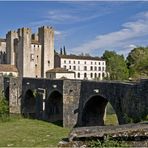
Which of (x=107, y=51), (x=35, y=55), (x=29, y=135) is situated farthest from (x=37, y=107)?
(x=107, y=51)

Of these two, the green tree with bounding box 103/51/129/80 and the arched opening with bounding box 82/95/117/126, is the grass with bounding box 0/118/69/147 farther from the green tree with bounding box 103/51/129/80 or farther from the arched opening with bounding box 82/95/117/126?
the green tree with bounding box 103/51/129/80

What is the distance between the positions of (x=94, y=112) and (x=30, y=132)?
19.6 feet

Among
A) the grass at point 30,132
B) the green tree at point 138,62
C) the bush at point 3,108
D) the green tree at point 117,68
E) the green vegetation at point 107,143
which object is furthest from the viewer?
the green tree at point 117,68

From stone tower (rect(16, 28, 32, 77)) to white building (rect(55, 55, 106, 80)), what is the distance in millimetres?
22422

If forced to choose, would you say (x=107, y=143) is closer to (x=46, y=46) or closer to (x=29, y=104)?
(x=29, y=104)

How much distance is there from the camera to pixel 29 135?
2445cm

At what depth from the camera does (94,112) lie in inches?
1157

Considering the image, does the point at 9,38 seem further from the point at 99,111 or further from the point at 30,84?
the point at 99,111

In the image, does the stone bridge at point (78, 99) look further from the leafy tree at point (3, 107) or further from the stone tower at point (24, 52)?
the stone tower at point (24, 52)

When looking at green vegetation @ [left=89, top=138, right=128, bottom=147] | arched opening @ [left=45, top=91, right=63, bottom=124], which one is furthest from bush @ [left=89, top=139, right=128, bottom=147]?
arched opening @ [left=45, top=91, right=63, bottom=124]

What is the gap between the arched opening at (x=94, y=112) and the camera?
27.8m

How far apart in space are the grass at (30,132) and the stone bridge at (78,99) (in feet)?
5.92

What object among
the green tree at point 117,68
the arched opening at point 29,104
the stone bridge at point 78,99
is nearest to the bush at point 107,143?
the stone bridge at point 78,99

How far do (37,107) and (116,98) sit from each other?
1288cm
